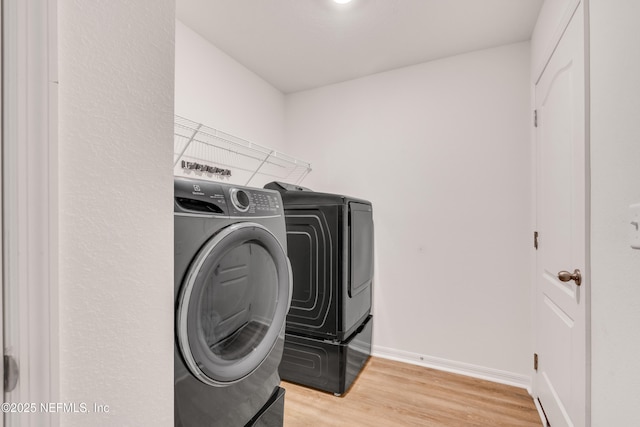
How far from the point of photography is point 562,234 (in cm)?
140

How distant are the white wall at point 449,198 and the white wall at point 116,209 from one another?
2012mm

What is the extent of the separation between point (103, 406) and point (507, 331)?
236cm

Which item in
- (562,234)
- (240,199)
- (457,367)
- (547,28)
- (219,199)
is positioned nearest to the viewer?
(219,199)

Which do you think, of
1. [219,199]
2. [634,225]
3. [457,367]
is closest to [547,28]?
[634,225]

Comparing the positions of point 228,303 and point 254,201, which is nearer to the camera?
point 228,303

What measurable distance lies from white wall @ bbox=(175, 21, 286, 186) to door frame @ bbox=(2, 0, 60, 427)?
154 centimetres

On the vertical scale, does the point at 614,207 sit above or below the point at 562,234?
above

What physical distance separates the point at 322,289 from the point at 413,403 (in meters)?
0.89

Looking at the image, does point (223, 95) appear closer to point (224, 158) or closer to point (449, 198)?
point (224, 158)

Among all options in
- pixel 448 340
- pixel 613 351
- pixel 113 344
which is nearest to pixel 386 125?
pixel 448 340

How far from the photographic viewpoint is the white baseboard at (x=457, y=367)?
6.70 feet

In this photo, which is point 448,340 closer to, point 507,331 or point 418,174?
point 507,331

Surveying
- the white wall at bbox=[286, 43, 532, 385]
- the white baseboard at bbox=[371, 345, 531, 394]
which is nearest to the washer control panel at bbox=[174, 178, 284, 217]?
the white wall at bbox=[286, 43, 532, 385]

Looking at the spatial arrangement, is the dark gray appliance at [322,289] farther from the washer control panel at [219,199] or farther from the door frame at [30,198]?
the door frame at [30,198]
